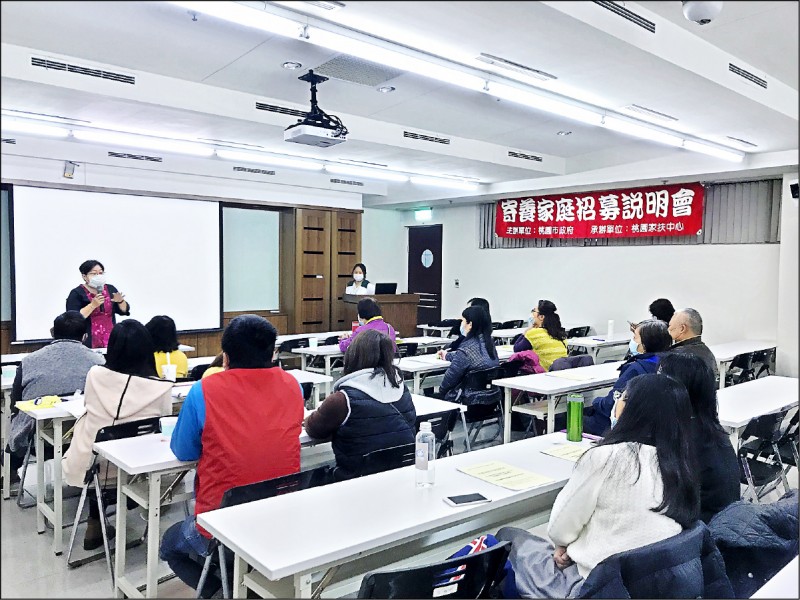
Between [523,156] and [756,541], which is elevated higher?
[523,156]

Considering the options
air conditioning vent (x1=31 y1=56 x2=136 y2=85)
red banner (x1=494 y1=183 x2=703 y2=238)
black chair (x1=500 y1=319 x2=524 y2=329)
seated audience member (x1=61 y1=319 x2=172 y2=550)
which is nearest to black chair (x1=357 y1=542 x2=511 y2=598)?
seated audience member (x1=61 y1=319 x2=172 y2=550)

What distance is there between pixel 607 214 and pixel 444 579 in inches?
307

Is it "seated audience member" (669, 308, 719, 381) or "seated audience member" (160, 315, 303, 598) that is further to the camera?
"seated audience member" (669, 308, 719, 381)

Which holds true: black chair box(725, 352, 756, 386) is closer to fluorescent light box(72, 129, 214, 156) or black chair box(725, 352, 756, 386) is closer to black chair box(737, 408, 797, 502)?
black chair box(737, 408, 797, 502)

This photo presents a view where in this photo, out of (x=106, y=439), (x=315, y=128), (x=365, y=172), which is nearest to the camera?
(x=106, y=439)

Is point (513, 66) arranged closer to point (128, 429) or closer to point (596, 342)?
point (128, 429)

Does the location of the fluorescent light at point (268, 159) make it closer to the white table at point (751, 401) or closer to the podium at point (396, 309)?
the podium at point (396, 309)

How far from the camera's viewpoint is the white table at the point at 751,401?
333 centimetres

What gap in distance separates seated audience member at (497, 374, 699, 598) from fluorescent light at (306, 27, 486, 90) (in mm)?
2546

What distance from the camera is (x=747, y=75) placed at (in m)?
4.52

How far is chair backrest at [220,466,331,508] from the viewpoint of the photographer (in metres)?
2.02

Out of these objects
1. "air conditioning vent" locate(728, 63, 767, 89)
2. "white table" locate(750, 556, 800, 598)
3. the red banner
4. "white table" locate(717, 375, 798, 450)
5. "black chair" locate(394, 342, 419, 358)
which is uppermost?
"air conditioning vent" locate(728, 63, 767, 89)

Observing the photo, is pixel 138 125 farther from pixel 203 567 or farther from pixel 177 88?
pixel 203 567

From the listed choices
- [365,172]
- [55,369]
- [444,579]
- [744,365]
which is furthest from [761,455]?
[365,172]
